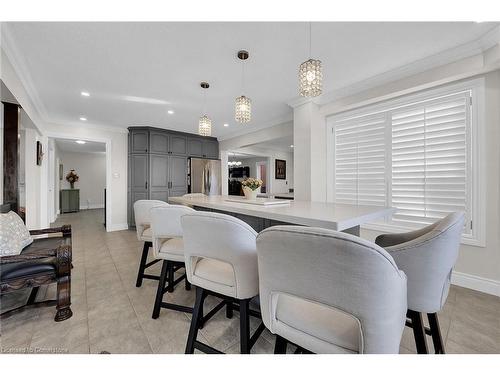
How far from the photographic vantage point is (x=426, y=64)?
220 centimetres

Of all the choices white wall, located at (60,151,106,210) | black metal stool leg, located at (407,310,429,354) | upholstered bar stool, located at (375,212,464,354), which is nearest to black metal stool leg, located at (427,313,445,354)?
black metal stool leg, located at (407,310,429,354)

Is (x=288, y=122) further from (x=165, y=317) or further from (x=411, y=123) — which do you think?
(x=165, y=317)

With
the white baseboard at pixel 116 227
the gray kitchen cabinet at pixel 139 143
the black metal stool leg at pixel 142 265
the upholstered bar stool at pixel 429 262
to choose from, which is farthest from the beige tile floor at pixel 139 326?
the gray kitchen cabinet at pixel 139 143

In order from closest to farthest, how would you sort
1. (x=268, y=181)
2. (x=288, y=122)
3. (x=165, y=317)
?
1. (x=165, y=317)
2. (x=288, y=122)
3. (x=268, y=181)

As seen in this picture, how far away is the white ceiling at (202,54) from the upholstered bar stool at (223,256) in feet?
5.41

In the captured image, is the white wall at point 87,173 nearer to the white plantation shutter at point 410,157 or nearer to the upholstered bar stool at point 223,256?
the white plantation shutter at point 410,157

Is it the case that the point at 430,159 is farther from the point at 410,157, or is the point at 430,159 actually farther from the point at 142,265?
the point at 142,265

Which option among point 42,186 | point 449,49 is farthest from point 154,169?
point 449,49

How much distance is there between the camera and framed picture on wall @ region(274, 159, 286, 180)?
8.09 metres

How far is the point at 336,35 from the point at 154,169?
4408 mm

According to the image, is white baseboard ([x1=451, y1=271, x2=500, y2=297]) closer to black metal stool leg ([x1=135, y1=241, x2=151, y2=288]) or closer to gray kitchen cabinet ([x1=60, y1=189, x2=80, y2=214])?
black metal stool leg ([x1=135, y1=241, x2=151, y2=288])

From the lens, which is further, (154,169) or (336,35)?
(154,169)

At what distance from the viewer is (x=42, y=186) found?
4207mm

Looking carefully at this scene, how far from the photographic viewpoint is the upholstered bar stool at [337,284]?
60 centimetres
